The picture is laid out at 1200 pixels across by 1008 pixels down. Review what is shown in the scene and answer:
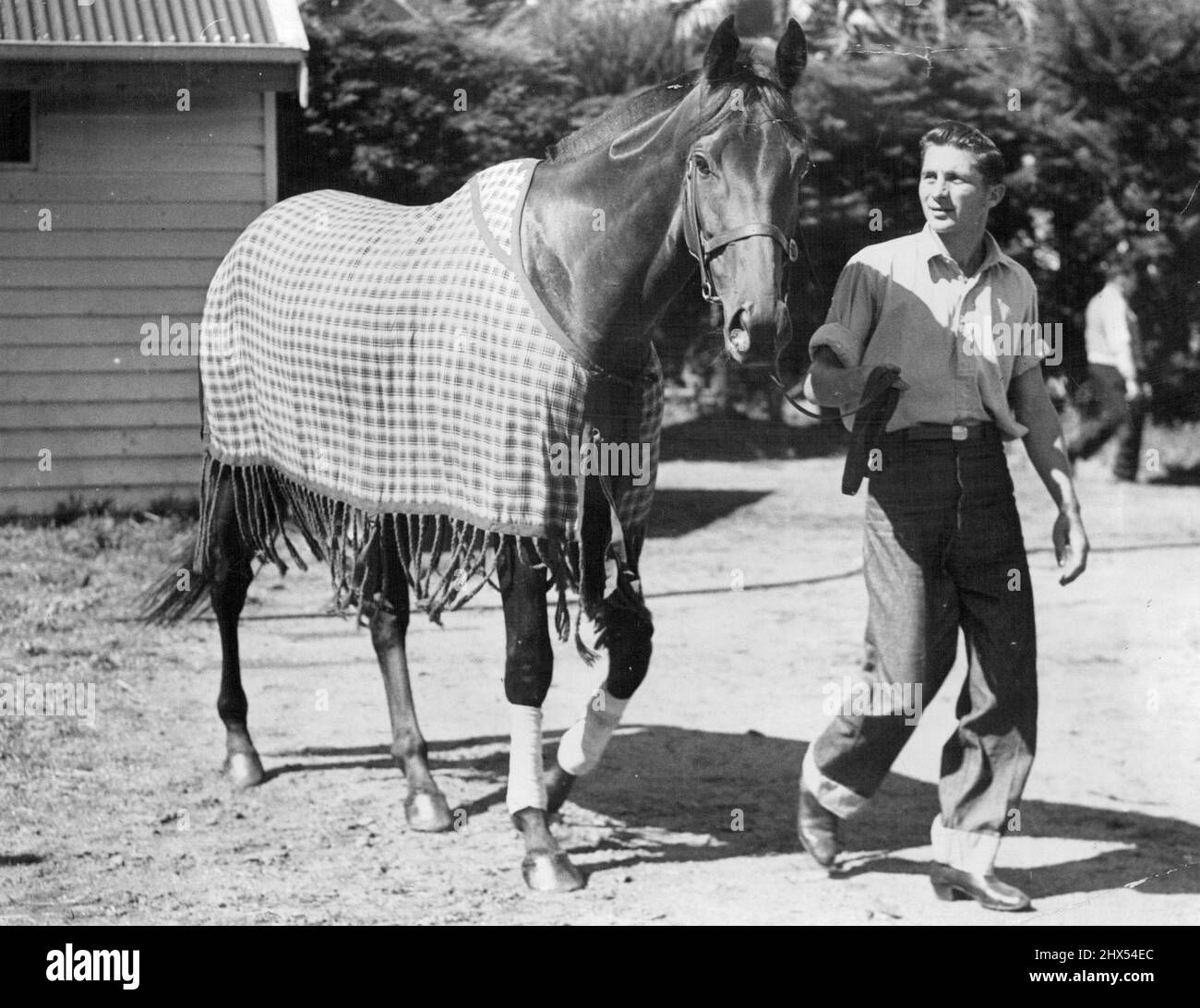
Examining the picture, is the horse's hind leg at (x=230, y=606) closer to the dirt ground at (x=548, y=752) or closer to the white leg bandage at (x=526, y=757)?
the dirt ground at (x=548, y=752)

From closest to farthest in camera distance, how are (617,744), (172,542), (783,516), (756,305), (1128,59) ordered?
(756,305)
(617,744)
(172,542)
(783,516)
(1128,59)

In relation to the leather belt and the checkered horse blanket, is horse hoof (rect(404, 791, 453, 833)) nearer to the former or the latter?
the checkered horse blanket

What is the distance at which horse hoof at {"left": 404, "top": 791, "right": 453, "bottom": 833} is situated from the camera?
4.91 meters

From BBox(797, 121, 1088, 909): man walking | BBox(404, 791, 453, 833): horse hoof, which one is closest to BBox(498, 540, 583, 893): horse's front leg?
BBox(404, 791, 453, 833): horse hoof

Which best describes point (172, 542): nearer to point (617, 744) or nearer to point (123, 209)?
point (123, 209)

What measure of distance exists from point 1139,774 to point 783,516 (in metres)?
5.75

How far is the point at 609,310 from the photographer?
4.20 metres

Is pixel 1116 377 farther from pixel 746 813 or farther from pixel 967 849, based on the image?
pixel 967 849

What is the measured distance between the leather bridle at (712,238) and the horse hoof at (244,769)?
2.35 m

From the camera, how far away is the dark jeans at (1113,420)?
12.5 m

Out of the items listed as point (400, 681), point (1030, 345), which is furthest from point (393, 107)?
point (1030, 345)

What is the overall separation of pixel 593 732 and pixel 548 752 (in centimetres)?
105
